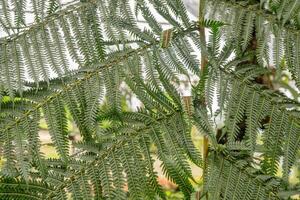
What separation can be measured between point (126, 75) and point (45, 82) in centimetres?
14

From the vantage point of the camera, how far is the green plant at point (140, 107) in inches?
31.8

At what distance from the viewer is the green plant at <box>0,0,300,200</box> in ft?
2.65

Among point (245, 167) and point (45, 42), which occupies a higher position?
point (45, 42)

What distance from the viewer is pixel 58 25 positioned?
0.89 meters

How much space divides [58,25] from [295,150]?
0.48m

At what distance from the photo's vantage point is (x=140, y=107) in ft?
2.85

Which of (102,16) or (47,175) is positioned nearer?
(47,175)

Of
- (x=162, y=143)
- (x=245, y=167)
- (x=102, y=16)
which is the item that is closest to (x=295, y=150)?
(x=245, y=167)

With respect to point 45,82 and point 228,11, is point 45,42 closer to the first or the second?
point 45,82

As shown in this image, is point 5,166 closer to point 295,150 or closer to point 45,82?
point 45,82

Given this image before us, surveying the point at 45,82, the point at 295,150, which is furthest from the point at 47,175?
the point at 295,150

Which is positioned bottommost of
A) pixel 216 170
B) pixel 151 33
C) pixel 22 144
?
pixel 216 170

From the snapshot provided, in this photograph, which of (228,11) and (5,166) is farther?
(228,11)

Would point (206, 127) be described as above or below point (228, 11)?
below
